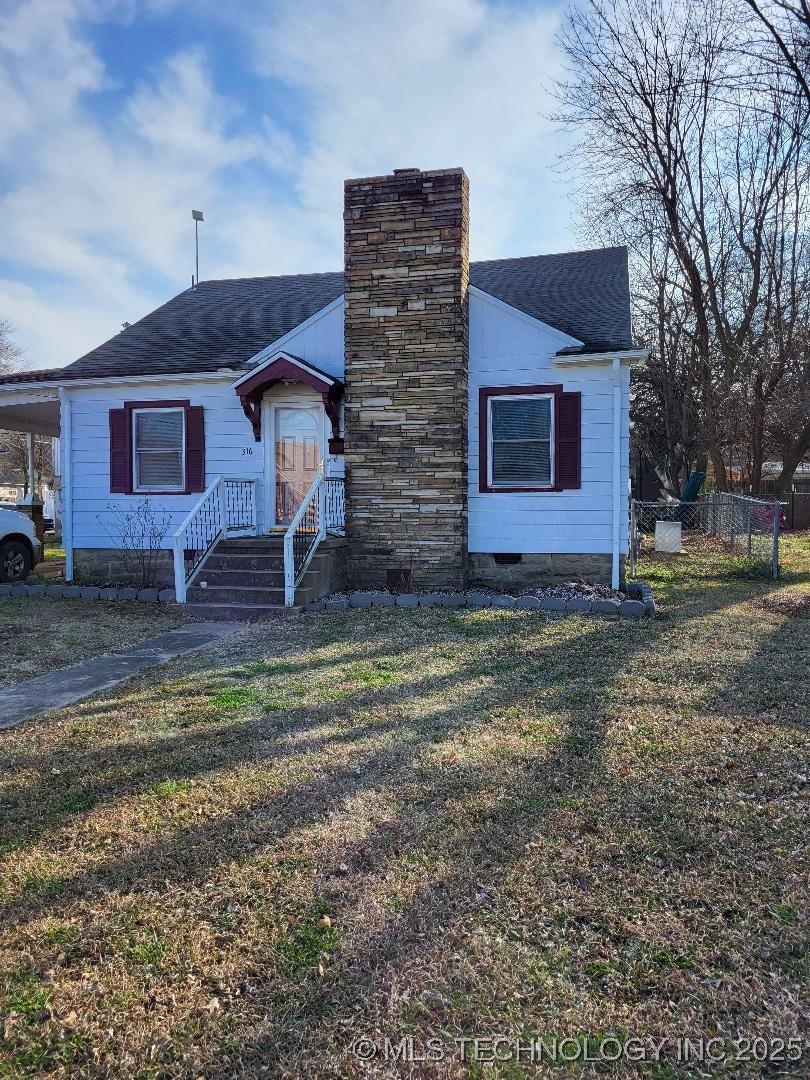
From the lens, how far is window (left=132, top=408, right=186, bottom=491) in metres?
11.0

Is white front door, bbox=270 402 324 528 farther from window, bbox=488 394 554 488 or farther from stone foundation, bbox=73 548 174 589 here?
window, bbox=488 394 554 488

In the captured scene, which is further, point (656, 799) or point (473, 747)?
point (473, 747)

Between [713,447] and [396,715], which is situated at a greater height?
[713,447]

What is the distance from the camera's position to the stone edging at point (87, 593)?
9352 mm

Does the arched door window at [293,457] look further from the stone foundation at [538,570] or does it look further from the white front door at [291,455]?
the stone foundation at [538,570]

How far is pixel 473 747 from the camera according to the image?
13.1ft

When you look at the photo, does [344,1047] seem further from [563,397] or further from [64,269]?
[64,269]

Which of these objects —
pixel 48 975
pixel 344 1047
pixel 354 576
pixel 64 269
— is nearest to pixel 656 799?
pixel 344 1047

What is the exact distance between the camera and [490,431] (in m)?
9.93

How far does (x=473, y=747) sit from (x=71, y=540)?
943 cm

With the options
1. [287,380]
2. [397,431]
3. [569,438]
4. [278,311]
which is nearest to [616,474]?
[569,438]

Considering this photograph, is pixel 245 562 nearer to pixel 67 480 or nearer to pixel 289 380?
pixel 289 380

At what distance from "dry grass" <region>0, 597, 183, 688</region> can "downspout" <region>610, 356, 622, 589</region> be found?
5927mm

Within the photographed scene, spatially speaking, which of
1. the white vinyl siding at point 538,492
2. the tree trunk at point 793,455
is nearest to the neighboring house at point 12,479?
the white vinyl siding at point 538,492
